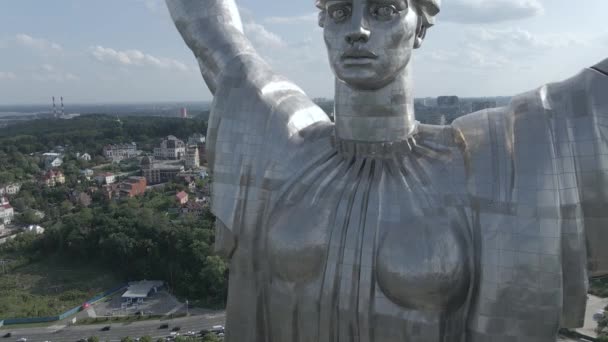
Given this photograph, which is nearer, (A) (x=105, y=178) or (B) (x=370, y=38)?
(B) (x=370, y=38)

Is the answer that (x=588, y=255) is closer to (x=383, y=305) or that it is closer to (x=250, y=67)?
(x=383, y=305)

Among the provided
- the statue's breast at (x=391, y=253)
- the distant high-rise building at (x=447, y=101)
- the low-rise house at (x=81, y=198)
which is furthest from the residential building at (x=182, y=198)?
the distant high-rise building at (x=447, y=101)

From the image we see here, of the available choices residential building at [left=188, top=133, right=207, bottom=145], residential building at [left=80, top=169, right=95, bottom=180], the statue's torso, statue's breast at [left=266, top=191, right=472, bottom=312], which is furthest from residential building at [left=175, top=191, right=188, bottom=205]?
statue's breast at [left=266, top=191, right=472, bottom=312]

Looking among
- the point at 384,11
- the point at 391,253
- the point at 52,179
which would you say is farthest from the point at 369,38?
the point at 52,179

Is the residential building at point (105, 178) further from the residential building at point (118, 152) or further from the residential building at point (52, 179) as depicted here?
the residential building at point (118, 152)

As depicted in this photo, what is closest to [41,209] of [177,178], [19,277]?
[177,178]

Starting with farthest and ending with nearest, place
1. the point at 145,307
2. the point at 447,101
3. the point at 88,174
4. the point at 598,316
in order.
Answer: the point at 447,101
the point at 88,174
the point at 145,307
the point at 598,316

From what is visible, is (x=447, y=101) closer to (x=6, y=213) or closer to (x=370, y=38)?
(x=6, y=213)
